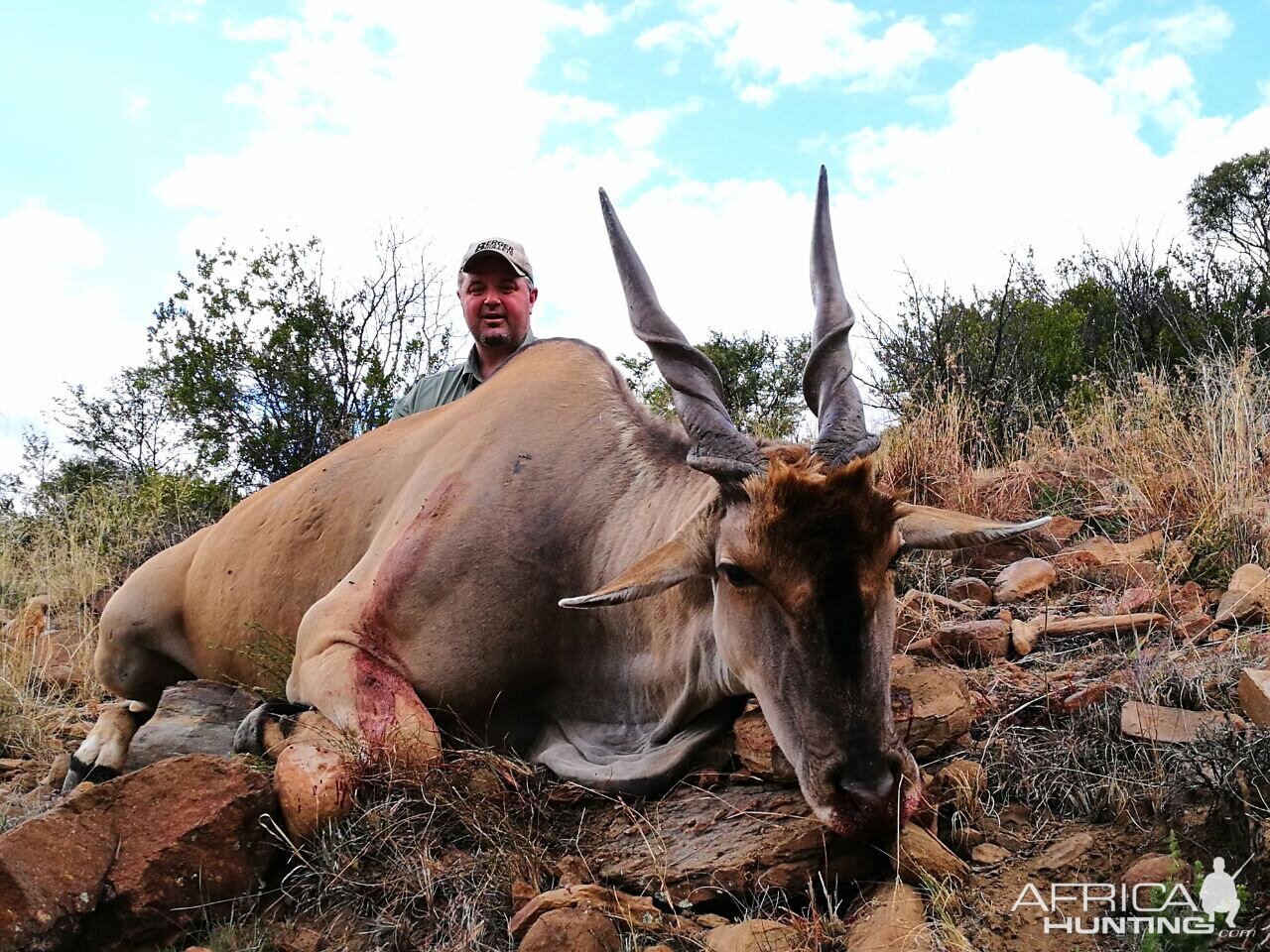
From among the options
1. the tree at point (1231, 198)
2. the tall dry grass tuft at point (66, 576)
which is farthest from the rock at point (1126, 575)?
the tree at point (1231, 198)

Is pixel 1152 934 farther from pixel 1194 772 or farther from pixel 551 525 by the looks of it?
pixel 551 525

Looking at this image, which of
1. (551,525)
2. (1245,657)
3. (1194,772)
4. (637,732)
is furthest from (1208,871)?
(551,525)

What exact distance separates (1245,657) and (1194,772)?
93cm

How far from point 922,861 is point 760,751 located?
57 centimetres

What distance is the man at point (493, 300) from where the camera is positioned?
6.46 meters

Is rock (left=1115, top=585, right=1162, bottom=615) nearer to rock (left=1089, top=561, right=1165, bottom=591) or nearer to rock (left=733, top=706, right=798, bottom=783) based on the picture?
rock (left=1089, top=561, right=1165, bottom=591)

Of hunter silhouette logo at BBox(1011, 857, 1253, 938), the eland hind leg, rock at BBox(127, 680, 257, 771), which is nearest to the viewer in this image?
hunter silhouette logo at BBox(1011, 857, 1253, 938)

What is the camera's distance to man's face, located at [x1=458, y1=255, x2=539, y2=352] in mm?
6508

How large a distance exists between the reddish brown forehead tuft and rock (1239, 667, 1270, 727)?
1.11 meters

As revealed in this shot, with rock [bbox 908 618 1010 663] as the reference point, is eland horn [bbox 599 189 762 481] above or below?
above

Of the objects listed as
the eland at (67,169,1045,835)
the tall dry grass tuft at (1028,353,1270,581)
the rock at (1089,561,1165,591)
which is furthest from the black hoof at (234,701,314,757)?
the tall dry grass tuft at (1028,353,1270,581)

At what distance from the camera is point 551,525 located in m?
3.77

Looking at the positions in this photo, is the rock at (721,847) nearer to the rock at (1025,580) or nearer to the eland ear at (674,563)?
the eland ear at (674,563)

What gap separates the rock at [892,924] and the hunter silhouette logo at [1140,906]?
23 centimetres
